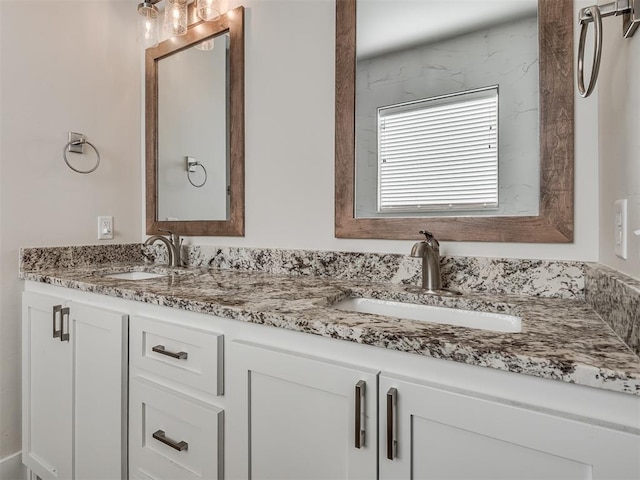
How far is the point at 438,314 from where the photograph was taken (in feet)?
3.49

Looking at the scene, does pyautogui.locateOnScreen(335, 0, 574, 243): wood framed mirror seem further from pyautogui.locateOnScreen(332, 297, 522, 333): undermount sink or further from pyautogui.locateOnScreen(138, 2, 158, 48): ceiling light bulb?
pyautogui.locateOnScreen(138, 2, 158, 48): ceiling light bulb

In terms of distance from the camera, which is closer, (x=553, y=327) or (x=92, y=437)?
(x=553, y=327)

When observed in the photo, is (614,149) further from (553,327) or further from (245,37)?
(245,37)

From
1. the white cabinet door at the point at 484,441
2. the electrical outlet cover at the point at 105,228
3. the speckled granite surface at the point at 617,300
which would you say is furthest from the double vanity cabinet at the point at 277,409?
the electrical outlet cover at the point at 105,228

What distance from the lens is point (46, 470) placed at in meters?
1.46

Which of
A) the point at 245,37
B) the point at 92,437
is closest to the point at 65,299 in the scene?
the point at 92,437

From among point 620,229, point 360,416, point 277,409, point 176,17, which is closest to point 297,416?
point 277,409

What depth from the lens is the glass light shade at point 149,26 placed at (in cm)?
185

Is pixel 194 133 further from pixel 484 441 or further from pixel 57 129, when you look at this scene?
pixel 484 441

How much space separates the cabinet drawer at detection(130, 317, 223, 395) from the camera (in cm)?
96

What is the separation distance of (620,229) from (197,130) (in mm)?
1694

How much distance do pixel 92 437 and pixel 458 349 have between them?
1261 millimetres

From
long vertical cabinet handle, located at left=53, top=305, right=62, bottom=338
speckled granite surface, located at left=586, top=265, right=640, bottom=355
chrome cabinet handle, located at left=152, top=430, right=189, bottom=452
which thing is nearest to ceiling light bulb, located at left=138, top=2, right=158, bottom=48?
long vertical cabinet handle, located at left=53, top=305, right=62, bottom=338

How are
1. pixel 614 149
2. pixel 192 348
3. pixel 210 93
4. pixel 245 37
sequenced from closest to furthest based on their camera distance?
1. pixel 614 149
2. pixel 192 348
3. pixel 245 37
4. pixel 210 93
